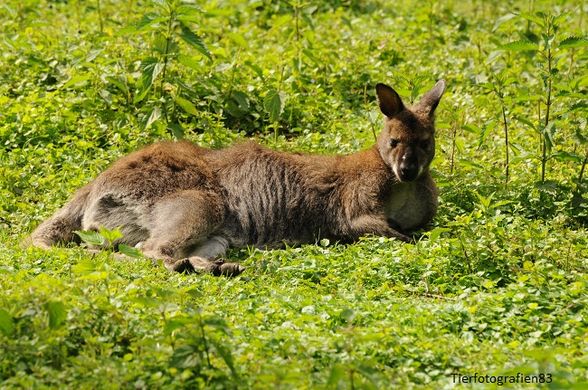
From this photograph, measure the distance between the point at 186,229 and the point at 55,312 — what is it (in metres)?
2.87

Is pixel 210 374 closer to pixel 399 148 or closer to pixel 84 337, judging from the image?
pixel 84 337

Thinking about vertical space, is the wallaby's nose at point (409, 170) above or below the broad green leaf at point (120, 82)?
below

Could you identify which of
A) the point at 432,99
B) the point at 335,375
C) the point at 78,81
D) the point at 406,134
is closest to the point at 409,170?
the point at 406,134

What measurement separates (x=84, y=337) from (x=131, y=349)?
0.28 m

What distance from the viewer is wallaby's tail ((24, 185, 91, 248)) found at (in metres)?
8.15

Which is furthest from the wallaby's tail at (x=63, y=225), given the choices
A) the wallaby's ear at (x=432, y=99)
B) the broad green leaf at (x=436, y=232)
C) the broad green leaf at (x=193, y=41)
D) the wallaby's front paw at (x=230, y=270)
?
the wallaby's ear at (x=432, y=99)

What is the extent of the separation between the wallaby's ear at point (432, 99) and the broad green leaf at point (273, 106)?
5.03ft

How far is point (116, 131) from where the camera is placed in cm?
994

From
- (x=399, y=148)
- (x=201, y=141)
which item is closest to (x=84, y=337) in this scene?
(x=399, y=148)

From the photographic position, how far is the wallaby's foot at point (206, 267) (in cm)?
755

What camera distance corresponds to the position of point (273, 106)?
32.8ft

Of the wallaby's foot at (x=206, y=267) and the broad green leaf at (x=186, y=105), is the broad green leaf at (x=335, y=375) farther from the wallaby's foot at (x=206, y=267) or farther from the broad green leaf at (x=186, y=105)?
the broad green leaf at (x=186, y=105)

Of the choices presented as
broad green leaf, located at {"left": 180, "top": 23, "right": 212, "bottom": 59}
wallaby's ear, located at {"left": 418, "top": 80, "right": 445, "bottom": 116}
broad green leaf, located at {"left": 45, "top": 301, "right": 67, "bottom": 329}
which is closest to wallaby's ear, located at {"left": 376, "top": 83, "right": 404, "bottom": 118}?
wallaby's ear, located at {"left": 418, "top": 80, "right": 445, "bottom": 116}

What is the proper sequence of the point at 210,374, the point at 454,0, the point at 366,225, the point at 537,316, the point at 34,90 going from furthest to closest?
the point at 454,0
the point at 34,90
the point at 366,225
the point at 537,316
the point at 210,374
